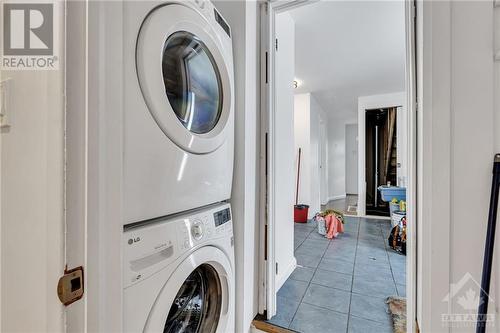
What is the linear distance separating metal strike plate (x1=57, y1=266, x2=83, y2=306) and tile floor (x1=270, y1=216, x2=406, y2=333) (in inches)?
54.3

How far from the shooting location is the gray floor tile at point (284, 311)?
4.87 ft

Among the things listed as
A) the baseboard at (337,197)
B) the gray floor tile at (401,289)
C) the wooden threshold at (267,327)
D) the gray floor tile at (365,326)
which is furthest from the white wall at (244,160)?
the baseboard at (337,197)

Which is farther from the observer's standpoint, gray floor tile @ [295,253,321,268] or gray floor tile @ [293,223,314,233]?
gray floor tile @ [293,223,314,233]

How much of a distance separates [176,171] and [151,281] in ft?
1.18

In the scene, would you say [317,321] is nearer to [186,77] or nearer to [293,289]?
[293,289]

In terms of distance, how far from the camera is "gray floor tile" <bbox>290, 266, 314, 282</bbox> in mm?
2067

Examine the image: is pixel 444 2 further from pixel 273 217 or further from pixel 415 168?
pixel 273 217

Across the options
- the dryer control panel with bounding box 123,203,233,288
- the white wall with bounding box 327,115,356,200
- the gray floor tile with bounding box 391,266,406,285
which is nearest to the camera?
the dryer control panel with bounding box 123,203,233,288

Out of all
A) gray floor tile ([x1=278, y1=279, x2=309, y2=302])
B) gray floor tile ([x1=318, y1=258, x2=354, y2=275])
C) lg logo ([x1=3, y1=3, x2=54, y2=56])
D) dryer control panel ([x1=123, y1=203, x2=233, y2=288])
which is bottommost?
gray floor tile ([x1=278, y1=279, x2=309, y2=302])

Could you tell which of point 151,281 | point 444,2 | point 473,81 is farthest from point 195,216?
point 444,2

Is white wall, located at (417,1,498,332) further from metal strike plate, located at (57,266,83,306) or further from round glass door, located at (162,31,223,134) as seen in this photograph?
metal strike plate, located at (57,266,83,306)

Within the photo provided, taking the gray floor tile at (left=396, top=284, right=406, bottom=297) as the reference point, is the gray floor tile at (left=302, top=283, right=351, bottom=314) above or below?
above

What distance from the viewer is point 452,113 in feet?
3.15

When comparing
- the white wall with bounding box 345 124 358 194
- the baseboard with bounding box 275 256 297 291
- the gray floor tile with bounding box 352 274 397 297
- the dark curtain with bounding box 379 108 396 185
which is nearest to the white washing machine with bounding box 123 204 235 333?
the baseboard with bounding box 275 256 297 291
